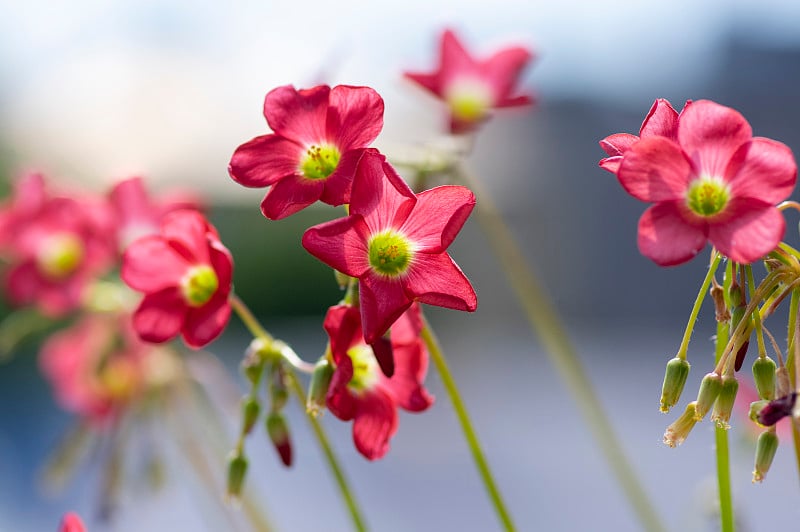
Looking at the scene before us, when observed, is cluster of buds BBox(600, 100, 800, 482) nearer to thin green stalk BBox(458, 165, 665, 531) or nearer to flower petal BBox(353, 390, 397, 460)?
flower petal BBox(353, 390, 397, 460)

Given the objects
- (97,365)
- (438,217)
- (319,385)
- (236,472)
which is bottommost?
(97,365)

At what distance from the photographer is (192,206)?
812mm

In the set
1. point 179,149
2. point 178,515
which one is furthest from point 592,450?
point 179,149

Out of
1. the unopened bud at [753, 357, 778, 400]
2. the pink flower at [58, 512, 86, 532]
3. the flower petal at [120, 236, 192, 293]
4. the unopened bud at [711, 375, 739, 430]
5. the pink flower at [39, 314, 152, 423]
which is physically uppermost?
the unopened bud at [753, 357, 778, 400]

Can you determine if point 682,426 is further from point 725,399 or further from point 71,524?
point 71,524

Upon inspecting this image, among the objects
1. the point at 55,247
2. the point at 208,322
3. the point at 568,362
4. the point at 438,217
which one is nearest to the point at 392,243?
the point at 438,217

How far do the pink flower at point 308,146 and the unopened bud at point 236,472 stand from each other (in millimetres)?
177

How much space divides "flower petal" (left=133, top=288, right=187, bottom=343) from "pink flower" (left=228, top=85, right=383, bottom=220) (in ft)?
0.37

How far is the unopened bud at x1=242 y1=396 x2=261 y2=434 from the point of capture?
55 centimetres

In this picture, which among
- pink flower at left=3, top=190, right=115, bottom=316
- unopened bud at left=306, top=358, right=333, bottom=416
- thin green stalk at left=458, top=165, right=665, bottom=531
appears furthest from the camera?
pink flower at left=3, top=190, right=115, bottom=316

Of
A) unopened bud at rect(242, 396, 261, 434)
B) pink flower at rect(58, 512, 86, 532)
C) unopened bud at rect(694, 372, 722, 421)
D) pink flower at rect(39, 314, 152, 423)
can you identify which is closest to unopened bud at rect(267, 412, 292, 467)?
unopened bud at rect(242, 396, 261, 434)

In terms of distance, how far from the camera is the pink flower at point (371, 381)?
465 mm

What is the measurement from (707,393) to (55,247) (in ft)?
2.16

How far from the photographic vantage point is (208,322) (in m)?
0.53
